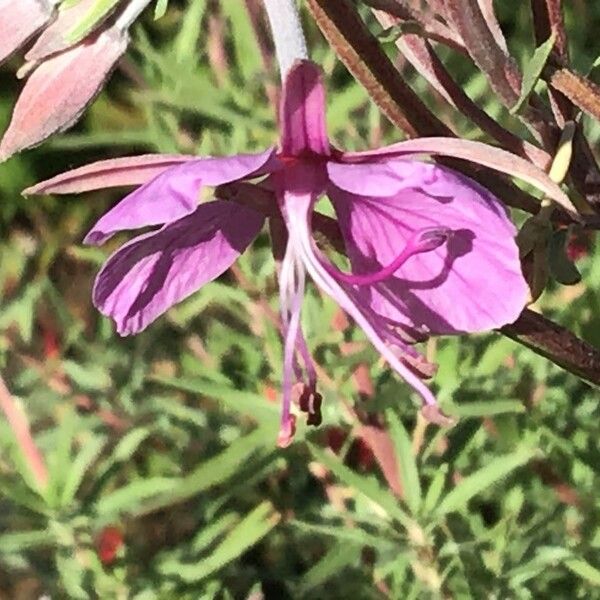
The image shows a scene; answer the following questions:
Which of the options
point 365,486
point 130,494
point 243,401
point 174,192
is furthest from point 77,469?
point 174,192

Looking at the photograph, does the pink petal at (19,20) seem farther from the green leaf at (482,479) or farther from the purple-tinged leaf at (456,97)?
the green leaf at (482,479)

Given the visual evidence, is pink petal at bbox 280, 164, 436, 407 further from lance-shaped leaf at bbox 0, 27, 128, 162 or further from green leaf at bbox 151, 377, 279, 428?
green leaf at bbox 151, 377, 279, 428

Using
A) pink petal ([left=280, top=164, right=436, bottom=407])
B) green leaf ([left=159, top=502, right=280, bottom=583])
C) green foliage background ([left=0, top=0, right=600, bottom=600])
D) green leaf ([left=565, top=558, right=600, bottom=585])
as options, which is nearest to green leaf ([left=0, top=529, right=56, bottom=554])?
green foliage background ([left=0, top=0, right=600, bottom=600])

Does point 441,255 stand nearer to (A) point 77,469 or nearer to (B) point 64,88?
(B) point 64,88

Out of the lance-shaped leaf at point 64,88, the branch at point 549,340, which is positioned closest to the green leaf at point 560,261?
the branch at point 549,340

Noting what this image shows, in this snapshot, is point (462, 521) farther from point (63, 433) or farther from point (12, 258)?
point (12, 258)
